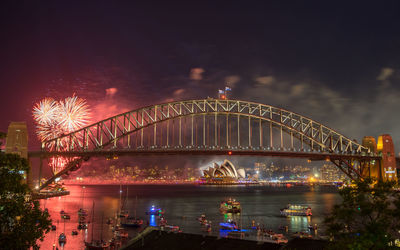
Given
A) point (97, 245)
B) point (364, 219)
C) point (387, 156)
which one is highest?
point (387, 156)

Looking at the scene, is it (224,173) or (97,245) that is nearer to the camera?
(97,245)

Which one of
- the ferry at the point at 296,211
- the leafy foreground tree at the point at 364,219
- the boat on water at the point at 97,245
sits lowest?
the boat on water at the point at 97,245

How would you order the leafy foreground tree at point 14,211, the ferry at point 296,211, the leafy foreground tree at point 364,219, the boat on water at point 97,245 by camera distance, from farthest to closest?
the ferry at point 296,211
the boat on water at point 97,245
the leafy foreground tree at point 14,211
the leafy foreground tree at point 364,219

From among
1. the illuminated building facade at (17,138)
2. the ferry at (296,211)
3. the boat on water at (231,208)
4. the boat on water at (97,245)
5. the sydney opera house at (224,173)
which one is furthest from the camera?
the sydney opera house at (224,173)

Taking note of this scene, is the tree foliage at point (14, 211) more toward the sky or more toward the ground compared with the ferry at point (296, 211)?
more toward the sky

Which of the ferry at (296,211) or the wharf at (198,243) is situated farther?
the ferry at (296,211)

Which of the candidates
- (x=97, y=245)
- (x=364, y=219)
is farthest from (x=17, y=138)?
(x=364, y=219)

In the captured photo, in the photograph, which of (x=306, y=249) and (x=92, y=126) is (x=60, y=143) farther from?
(x=306, y=249)

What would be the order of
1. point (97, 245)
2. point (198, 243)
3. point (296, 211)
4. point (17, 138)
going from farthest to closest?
1. point (296, 211)
2. point (17, 138)
3. point (97, 245)
4. point (198, 243)

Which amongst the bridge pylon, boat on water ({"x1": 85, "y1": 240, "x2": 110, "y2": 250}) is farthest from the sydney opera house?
boat on water ({"x1": 85, "y1": 240, "x2": 110, "y2": 250})

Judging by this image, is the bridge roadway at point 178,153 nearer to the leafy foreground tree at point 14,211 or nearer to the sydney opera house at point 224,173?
the leafy foreground tree at point 14,211

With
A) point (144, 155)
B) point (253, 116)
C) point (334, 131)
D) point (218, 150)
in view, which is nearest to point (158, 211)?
point (144, 155)

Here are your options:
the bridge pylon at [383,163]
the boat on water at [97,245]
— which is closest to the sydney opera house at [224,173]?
the bridge pylon at [383,163]

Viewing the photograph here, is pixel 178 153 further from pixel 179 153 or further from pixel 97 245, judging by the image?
pixel 97 245
